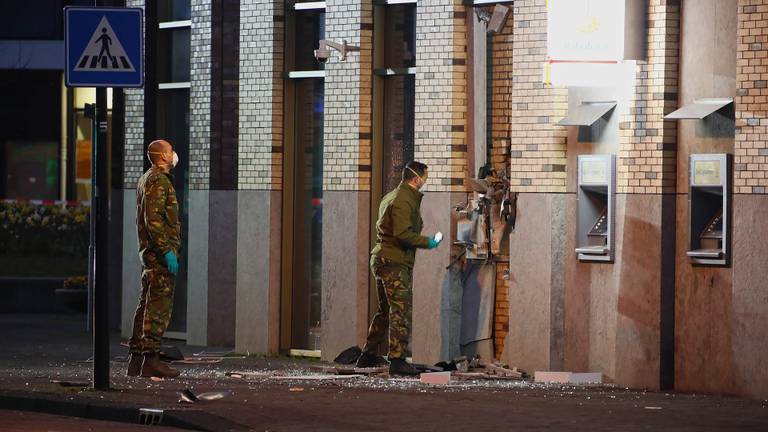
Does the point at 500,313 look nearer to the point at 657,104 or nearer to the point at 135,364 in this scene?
the point at 657,104

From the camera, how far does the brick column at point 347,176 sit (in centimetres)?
1997

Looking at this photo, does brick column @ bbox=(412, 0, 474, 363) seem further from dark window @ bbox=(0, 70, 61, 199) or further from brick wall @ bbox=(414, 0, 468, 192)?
dark window @ bbox=(0, 70, 61, 199)

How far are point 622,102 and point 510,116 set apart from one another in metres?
1.96

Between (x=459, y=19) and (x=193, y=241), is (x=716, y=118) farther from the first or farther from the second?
(x=193, y=241)

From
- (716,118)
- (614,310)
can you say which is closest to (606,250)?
(614,310)

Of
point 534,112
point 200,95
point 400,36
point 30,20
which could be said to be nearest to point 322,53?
point 400,36

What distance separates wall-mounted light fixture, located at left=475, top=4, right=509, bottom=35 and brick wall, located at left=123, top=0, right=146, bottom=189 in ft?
20.2

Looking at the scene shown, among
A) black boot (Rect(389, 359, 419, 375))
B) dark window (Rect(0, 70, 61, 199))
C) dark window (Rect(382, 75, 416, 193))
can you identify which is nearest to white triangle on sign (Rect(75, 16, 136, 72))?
black boot (Rect(389, 359, 419, 375))

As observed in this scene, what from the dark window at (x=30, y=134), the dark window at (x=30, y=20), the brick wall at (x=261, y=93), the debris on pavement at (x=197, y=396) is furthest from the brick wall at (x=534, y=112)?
the dark window at (x=30, y=134)

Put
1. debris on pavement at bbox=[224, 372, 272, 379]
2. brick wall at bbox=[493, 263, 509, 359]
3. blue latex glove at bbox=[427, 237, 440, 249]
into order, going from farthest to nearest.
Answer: brick wall at bbox=[493, 263, 509, 359]
debris on pavement at bbox=[224, 372, 272, 379]
blue latex glove at bbox=[427, 237, 440, 249]

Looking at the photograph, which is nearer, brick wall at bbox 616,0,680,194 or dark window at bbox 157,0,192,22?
brick wall at bbox 616,0,680,194

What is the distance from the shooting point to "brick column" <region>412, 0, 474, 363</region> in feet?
61.9

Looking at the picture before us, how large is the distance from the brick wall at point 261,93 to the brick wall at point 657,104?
5597 millimetres

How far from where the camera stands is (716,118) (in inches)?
→ 627
